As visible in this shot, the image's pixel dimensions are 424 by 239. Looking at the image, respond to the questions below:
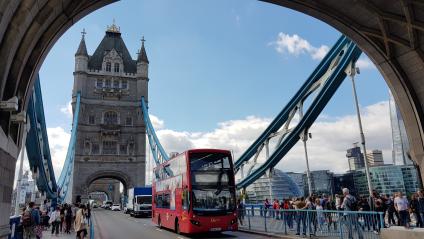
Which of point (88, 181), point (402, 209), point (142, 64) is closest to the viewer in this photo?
point (402, 209)

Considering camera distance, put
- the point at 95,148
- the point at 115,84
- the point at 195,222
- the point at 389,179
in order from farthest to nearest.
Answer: the point at 389,179 → the point at 115,84 → the point at 95,148 → the point at 195,222

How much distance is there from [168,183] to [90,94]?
47.2 m

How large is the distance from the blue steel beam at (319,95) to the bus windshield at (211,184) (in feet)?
38.3

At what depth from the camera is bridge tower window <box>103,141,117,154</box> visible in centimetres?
5822

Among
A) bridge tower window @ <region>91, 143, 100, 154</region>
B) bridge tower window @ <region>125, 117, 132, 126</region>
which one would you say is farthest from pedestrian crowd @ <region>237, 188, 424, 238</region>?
bridge tower window @ <region>125, 117, 132, 126</region>

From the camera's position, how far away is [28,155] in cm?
2762

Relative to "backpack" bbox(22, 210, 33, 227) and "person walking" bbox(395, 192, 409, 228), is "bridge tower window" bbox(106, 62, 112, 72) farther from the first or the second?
"person walking" bbox(395, 192, 409, 228)

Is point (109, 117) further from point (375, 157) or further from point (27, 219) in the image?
point (375, 157)

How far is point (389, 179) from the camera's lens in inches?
3007

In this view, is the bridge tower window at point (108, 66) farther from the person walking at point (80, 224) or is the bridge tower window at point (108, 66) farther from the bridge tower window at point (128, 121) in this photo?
the person walking at point (80, 224)

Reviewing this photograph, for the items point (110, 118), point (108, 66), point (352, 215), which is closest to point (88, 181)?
point (110, 118)

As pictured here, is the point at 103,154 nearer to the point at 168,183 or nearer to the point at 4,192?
the point at 168,183

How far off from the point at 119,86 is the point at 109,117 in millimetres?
6197

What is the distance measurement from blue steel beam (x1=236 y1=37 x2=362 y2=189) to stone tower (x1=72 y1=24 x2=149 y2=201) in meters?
33.0
